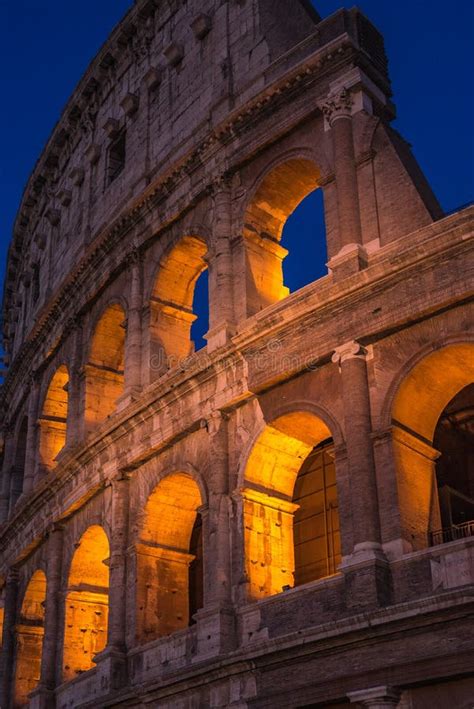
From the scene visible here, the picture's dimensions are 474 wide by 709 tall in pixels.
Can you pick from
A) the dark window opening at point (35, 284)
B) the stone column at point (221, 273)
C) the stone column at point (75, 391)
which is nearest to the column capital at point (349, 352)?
the stone column at point (221, 273)

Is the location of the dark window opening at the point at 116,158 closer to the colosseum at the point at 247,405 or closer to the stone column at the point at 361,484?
the colosseum at the point at 247,405

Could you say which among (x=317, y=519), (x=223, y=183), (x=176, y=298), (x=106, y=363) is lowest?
(x=317, y=519)

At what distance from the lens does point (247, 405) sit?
1486 centimetres

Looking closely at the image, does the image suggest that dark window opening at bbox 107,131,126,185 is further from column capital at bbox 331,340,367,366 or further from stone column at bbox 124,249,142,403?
column capital at bbox 331,340,367,366

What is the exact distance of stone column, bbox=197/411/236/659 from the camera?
44.9 ft

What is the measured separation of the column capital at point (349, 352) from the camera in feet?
43.4

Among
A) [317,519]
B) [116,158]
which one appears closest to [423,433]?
[317,519]

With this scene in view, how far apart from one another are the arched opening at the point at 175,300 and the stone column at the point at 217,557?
344 centimetres

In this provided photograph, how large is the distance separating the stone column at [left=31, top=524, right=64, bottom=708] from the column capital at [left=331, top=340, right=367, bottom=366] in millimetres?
7807

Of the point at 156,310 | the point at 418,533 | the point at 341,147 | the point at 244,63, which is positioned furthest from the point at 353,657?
the point at 244,63

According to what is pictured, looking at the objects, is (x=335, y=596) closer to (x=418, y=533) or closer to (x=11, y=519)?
(x=418, y=533)

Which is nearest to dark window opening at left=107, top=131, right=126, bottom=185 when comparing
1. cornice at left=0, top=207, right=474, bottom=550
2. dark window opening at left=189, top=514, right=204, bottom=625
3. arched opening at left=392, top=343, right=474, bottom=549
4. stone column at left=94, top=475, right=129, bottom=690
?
cornice at left=0, top=207, right=474, bottom=550

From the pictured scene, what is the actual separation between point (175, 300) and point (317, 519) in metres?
4.79

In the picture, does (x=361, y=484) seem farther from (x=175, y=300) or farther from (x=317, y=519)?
(x=175, y=300)
